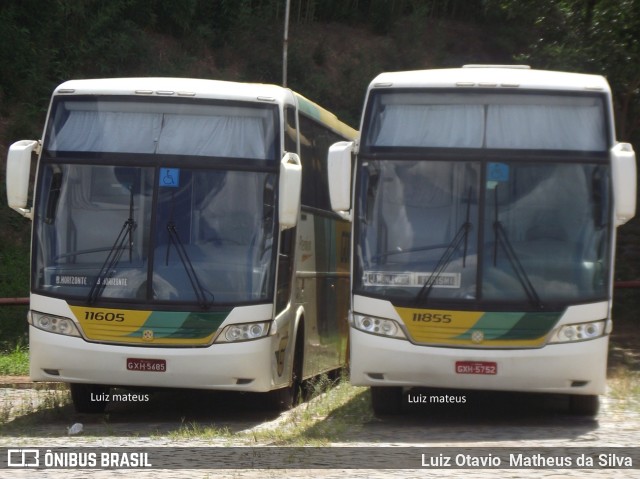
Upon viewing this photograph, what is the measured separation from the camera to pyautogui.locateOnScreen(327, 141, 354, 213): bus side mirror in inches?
460

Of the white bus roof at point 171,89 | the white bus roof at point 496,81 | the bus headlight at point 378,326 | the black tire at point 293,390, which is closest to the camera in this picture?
the bus headlight at point 378,326

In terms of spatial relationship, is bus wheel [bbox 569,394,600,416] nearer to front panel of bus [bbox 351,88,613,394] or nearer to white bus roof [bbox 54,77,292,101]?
front panel of bus [bbox 351,88,613,394]

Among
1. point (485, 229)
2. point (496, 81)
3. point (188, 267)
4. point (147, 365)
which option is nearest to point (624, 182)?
point (485, 229)

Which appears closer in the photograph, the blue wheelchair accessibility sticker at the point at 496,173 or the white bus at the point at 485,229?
the white bus at the point at 485,229

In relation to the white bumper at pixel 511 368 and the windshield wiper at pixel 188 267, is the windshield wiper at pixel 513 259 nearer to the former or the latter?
the white bumper at pixel 511 368

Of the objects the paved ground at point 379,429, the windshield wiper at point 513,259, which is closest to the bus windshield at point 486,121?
the windshield wiper at point 513,259

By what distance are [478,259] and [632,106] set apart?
12545 mm

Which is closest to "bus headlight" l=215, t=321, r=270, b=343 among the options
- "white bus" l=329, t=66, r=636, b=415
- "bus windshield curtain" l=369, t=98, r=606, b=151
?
"white bus" l=329, t=66, r=636, b=415

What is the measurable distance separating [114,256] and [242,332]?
151cm

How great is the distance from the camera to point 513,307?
1154 centimetres

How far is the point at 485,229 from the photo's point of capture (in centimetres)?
1172

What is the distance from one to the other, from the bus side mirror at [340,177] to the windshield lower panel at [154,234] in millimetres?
1122

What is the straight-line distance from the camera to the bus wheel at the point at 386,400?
1241 cm

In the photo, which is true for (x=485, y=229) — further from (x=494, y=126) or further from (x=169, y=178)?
(x=169, y=178)
